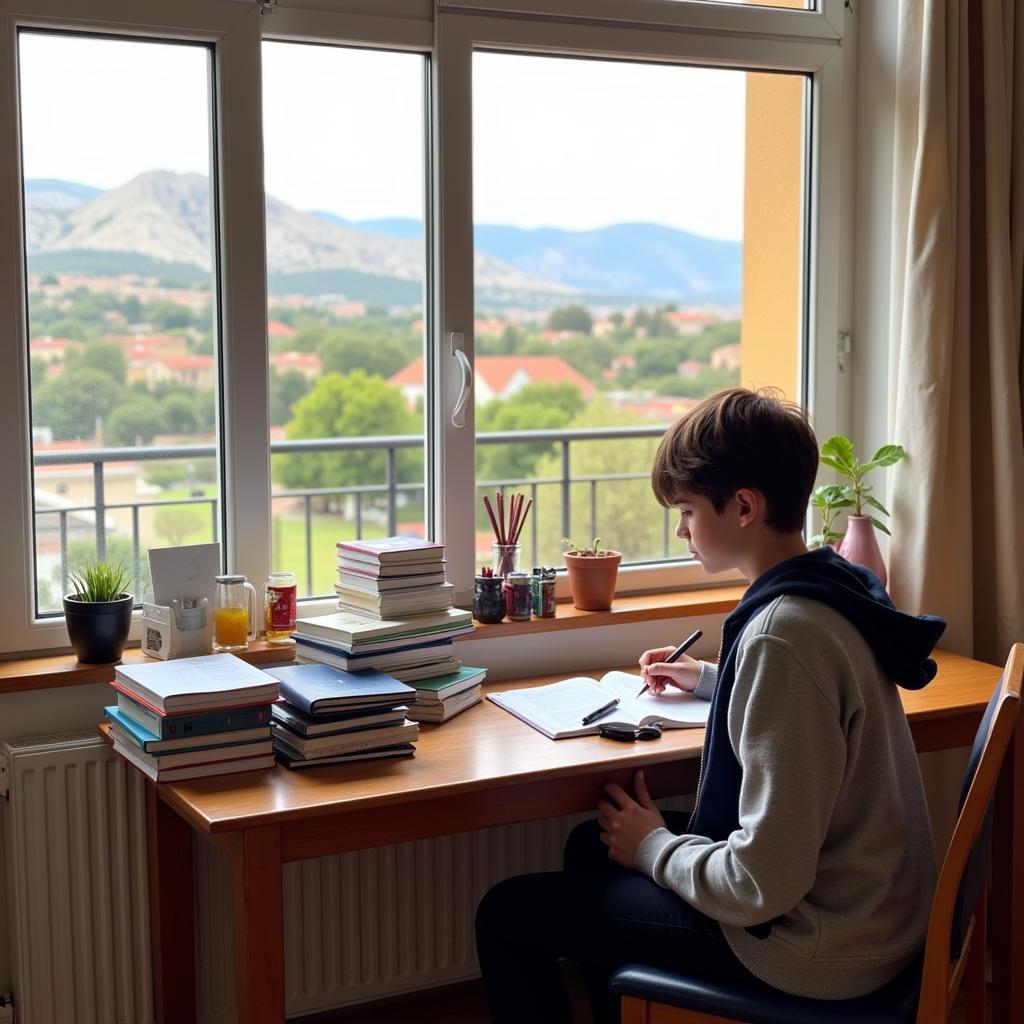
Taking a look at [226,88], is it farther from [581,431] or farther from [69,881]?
[581,431]

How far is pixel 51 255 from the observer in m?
2.29

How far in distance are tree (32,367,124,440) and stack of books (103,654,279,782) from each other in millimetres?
605

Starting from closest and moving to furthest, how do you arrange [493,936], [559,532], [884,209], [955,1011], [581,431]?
1. [493,936]
2. [955,1011]
3. [884,209]
4. [581,431]
5. [559,532]

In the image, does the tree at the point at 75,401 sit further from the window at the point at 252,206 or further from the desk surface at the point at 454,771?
the desk surface at the point at 454,771

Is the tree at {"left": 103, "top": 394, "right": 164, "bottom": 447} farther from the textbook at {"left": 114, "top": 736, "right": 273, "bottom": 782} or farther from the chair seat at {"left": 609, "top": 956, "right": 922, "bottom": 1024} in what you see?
the chair seat at {"left": 609, "top": 956, "right": 922, "bottom": 1024}

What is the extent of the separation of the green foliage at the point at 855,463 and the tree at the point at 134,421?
54.4 inches

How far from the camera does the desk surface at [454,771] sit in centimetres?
177

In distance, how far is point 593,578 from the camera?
2.61 m

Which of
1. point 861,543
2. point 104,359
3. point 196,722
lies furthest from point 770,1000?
point 104,359

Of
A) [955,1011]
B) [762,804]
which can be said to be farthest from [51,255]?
[955,1011]

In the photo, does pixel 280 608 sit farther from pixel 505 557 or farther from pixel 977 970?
pixel 977 970

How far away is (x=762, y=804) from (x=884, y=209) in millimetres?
1739

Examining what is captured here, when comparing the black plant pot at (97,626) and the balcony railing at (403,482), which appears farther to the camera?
the balcony railing at (403,482)

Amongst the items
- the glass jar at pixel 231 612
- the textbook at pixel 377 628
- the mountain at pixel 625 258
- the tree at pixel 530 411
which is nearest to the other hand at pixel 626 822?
the textbook at pixel 377 628
